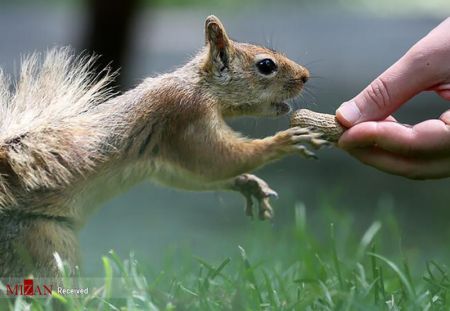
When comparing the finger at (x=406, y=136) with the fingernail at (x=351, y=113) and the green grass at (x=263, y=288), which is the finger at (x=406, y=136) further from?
the green grass at (x=263, y=288)

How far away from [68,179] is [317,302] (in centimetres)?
95

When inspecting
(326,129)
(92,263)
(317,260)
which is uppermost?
(326,129)

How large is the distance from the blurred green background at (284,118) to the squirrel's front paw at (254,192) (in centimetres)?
26

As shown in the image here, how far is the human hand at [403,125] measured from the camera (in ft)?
9.37

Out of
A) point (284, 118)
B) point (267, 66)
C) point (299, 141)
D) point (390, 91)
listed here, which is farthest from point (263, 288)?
point (284, 118)

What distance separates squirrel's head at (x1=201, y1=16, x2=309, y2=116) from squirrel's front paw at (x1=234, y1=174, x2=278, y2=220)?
25cm

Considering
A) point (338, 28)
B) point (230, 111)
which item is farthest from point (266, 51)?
point (338, 28)

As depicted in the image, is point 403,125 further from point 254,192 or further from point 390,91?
point 254,192

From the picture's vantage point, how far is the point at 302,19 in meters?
10.4

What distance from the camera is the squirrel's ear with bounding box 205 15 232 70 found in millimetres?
3230

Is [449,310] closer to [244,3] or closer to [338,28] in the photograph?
[338,28]

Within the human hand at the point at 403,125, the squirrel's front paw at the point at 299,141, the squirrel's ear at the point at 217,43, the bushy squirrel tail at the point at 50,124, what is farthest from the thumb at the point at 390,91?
the bushy squirrel tail at the point at 50,124

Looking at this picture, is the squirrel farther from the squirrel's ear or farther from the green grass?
the green grass

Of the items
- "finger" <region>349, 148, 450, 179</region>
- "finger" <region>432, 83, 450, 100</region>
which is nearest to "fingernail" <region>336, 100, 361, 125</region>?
"finger" <region>349, 148, 450, 179</region>
